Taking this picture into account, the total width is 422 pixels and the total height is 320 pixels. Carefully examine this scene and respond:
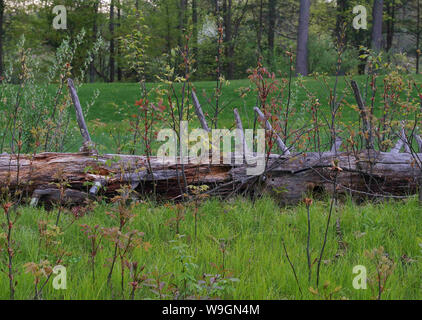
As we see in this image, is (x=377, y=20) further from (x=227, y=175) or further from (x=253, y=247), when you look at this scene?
(x=253, y=247)

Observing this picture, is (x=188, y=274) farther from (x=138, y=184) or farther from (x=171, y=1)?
(x=171, y=1)

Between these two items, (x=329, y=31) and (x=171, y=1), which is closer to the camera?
(x=171, y=1)

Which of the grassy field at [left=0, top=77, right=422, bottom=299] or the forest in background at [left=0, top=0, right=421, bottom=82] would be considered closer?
the grassy field at [left=0, top=77, right=422, bottom=299]

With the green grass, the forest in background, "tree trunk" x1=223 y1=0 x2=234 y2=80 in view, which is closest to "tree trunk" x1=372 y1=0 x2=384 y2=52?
the forest in background

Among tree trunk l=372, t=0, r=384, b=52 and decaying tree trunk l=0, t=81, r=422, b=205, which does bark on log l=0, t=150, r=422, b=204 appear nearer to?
decaying tree trunk l=0, t=81, r=422, b=205

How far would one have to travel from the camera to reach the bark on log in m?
4.46

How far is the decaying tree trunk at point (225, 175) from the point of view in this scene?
14.6ft

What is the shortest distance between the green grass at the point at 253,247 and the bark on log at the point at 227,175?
29 cm

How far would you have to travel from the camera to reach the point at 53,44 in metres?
25.8

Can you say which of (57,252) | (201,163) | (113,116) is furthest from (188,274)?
(113,116)

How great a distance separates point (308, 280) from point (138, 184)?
2.41 metres

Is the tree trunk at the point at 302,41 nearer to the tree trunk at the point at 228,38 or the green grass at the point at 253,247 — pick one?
the tree trunk at the point at 228,38

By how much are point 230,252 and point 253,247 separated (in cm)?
25

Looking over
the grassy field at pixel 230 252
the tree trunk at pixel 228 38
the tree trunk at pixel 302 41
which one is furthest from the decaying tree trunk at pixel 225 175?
the tree trunk at pixel 228 38
